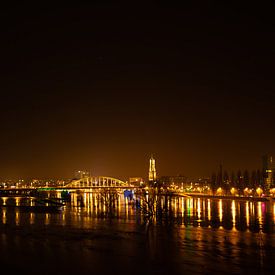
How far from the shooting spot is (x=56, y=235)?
25.5 metres

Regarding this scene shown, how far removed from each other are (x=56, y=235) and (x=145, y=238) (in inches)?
199

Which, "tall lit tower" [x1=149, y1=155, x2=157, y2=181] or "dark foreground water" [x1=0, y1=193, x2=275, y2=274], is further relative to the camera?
"tall lit tower" [x1=149, y1=155, x2=157, y2=181]

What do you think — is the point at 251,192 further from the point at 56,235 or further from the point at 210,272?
the point at 210,272

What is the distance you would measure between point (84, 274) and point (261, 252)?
8.21 meters

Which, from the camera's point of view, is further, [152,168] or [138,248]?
[152,168]

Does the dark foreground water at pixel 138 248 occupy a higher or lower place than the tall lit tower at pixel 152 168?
lower

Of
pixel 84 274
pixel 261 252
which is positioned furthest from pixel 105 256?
pixel 261 252

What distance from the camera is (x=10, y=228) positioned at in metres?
29.2

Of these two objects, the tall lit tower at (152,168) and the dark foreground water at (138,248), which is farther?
the tall lit tower at (152,168)

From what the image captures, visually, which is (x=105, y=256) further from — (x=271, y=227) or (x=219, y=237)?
(x=271, y=227)

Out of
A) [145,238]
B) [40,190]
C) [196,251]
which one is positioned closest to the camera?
[196,251]

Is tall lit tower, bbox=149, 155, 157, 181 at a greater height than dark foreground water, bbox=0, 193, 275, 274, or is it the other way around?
tall lit tower, bbox=149, 155, 157, 181

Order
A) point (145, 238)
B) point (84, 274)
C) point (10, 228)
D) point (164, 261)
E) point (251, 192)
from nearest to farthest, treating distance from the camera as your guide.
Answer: point (84, 274), point (164, 261), point (145, 238), point (10, 228), point (251, 192)

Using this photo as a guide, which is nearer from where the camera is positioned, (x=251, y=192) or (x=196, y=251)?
(x=196, y=251)
